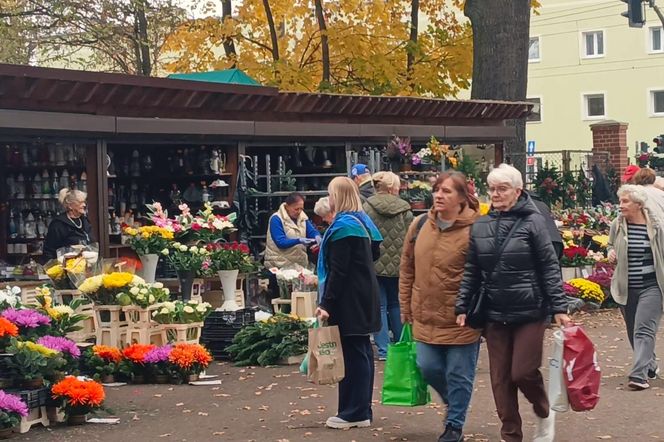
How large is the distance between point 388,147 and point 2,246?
5504mm

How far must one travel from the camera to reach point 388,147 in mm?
17203

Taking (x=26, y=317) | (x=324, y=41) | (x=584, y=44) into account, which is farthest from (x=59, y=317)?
(x=584, y=44)

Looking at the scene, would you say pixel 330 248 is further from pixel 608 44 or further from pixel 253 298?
pixel 608 44

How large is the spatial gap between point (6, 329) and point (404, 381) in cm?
279

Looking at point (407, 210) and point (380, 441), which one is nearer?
point (380, 441)

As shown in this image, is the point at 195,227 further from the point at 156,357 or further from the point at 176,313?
the point at 156,357

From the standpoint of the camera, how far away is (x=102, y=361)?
34.6ft

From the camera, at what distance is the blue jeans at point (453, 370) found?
25.1 ft

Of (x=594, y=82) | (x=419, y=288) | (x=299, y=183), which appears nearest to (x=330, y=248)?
(x=419, y=288)

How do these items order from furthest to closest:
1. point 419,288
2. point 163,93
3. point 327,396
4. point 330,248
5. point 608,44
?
point 608,44 < point 163,93 < point 327,396 < point 330,248 < point 419,288

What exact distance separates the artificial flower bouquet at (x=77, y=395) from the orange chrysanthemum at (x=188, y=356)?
1710mm

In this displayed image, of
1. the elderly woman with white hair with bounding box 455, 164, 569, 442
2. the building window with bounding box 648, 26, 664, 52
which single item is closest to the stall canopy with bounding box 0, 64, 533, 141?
→ the elderly woman with white hair with bounding box 455, 164, 569, 442

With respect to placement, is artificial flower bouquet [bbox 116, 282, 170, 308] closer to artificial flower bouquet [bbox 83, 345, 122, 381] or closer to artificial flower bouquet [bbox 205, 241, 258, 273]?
artificial flower bouquet [bbox 83, 345, 122, 381]

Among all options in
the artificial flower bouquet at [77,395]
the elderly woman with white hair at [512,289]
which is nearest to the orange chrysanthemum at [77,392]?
the artificial flower bouquet at [77,395]
